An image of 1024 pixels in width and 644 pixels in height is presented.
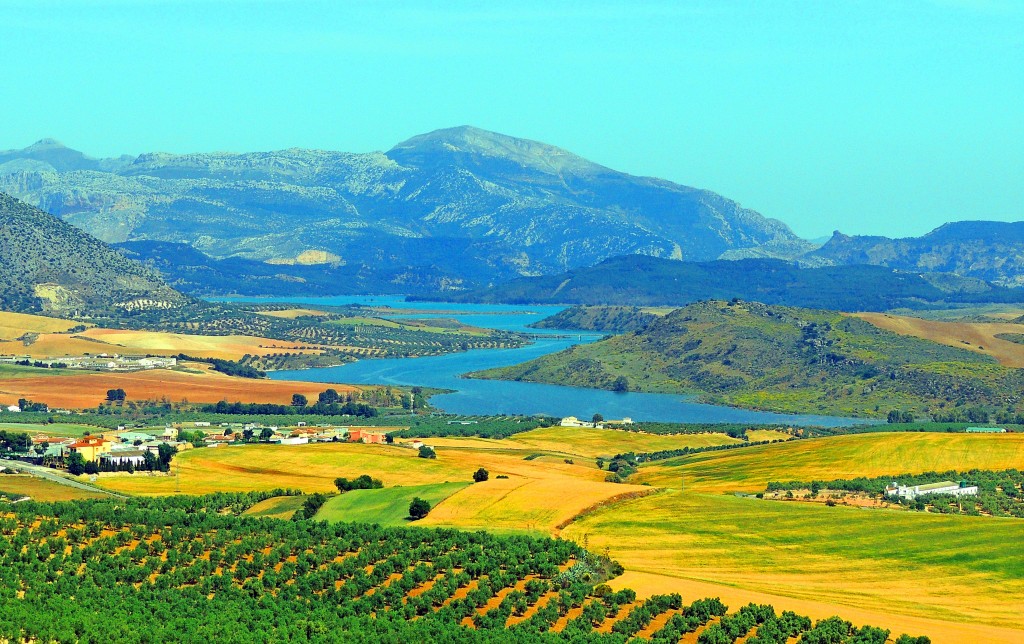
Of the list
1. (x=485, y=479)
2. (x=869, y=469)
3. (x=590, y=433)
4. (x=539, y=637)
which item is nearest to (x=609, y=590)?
(x=539, y=637)

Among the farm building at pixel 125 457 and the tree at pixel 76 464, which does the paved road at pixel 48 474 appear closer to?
the tree at pixel 76 464

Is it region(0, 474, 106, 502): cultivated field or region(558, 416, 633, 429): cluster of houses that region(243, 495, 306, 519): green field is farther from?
region(558, 416, 633, 429): cluster of houses

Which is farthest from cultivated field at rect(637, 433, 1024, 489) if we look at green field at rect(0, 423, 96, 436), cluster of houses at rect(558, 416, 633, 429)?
green field at rect(0, 423, 96, 436)

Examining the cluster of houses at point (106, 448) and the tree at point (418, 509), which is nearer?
the tree at point (418, 509)

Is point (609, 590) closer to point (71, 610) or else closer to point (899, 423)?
point (71, 610)

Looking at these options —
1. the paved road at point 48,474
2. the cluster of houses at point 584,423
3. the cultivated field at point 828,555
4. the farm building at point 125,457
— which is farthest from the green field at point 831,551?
the cluster of houses at point 584,423
